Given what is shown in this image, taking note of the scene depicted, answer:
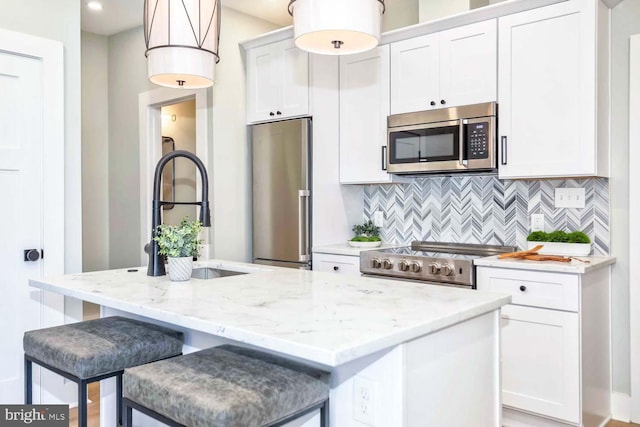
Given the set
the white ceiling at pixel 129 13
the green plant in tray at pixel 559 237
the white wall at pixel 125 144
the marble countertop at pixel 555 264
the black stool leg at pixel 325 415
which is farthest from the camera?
the white wall at pixel 125 144

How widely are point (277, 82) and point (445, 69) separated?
1.39 m

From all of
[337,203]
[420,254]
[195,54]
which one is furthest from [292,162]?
[195,54]

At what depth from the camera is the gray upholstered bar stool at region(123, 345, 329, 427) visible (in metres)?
1.29

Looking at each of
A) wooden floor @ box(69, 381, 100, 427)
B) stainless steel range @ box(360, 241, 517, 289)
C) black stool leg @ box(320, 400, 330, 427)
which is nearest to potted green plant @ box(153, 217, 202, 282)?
black stool leg @ box(320, 400, 330, 427)

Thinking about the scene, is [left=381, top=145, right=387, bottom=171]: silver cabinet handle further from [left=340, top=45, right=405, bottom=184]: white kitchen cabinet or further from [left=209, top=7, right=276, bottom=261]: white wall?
[left=209, top=7, right=276, bottom=261]: white wall

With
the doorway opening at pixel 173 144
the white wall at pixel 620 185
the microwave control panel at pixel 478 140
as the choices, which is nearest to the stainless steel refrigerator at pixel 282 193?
the doorway opening at pixel 173 144

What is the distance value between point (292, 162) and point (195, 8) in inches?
69.6

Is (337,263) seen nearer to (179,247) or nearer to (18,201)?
(179,247)

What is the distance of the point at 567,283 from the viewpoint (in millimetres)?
2637

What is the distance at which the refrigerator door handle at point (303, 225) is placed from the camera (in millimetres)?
3881

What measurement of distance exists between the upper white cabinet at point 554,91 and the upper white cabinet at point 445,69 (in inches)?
3.4

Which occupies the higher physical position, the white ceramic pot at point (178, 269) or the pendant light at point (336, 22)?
the pendant light at point (336, 22)

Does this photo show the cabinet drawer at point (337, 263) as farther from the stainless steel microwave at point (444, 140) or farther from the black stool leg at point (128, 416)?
the black stool leg at point (128, 416)

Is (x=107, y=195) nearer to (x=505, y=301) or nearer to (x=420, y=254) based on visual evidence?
(x=420, y=254)
